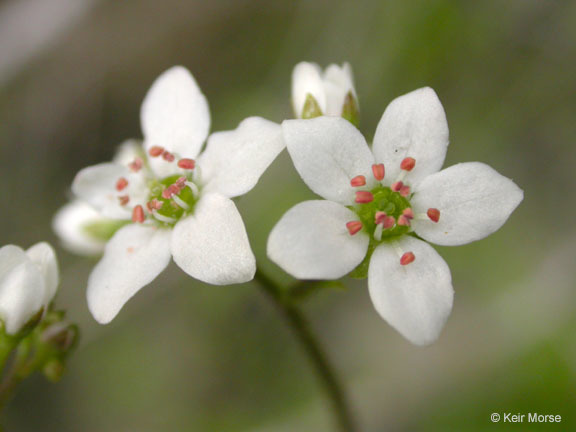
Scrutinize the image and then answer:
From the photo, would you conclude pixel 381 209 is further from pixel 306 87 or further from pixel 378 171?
pixel 306 87

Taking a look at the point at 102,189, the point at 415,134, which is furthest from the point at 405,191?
the point at 102,189

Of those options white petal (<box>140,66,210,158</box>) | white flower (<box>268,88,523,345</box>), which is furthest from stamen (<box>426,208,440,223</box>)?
white petal (<box>140,66,210,158</box>)

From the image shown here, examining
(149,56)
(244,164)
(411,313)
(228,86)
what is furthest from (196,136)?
(149,56)

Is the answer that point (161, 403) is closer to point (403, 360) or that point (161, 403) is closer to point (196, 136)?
point (403, 360)

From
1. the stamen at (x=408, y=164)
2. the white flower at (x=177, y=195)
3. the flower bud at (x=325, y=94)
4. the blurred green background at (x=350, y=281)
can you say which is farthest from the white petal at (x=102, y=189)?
the blurred green background at (x=350, y=281)

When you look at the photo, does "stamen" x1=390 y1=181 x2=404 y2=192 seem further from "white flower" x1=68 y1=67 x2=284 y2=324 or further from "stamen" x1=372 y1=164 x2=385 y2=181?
"white flower" x1=68 y1=67 x2=284 y2=324
